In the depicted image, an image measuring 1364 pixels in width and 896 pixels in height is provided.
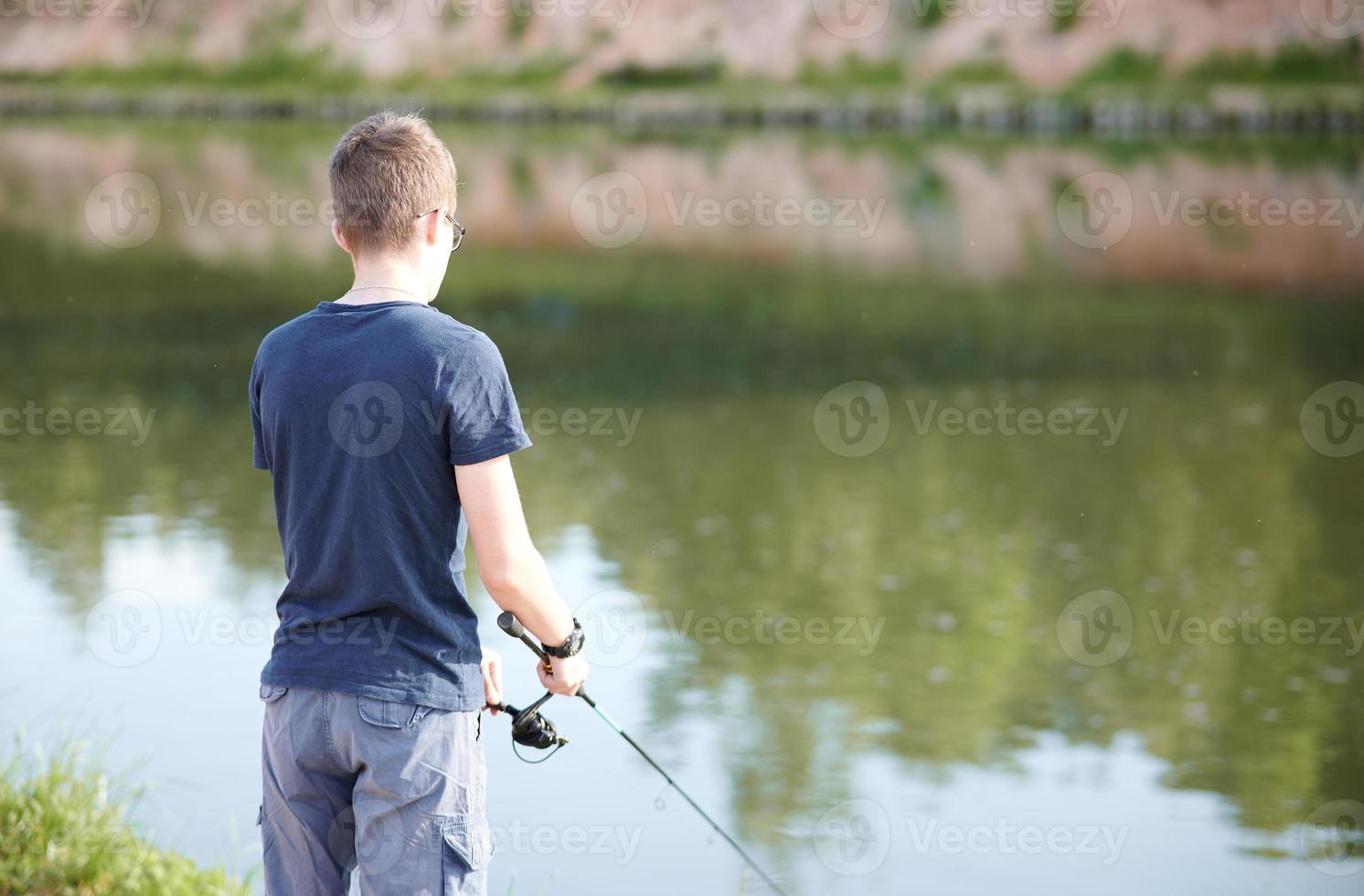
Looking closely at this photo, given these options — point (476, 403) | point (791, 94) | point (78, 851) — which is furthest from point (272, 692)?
point (791, 94)

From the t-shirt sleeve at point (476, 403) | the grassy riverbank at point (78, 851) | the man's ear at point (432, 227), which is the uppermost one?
the man's ear at point (432, 227)

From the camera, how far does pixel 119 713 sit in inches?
282

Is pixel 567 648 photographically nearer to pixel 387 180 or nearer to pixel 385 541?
pixel 385 541

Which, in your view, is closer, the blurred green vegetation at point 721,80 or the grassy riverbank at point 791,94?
the grassy riverbank at point 791,94

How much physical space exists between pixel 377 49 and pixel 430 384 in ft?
A: 210

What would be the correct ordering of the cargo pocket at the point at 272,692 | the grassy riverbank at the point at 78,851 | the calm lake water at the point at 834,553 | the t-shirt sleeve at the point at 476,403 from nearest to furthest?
the t-shirt sleeve at the point at 476,403, the cargo pocket at the point at 272,692, the grassy riverbank at the point at 78,851, the calm lake water at the point at 834,553

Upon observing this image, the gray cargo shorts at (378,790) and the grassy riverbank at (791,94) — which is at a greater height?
the grassy riverbank at (791,94)

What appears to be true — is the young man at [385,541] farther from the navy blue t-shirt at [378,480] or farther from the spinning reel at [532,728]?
the spinning reel at [532,728]

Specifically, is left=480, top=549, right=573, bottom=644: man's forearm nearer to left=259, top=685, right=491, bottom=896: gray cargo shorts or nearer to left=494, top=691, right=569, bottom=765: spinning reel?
left=259, top=685, right=491, bottom=896: gray cargo shorts

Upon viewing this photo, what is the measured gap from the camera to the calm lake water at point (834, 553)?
6.38 metres

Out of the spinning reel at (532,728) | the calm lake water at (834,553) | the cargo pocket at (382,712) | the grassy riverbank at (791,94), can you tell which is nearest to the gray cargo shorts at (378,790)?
the cargo pocket at (382,712)

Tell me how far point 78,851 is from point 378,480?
199cm

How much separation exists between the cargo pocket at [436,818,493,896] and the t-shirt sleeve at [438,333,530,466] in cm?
62

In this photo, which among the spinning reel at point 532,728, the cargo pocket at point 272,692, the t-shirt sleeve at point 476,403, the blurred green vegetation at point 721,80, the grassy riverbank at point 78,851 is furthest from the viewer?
the blurred green vegetation at point 721,80
